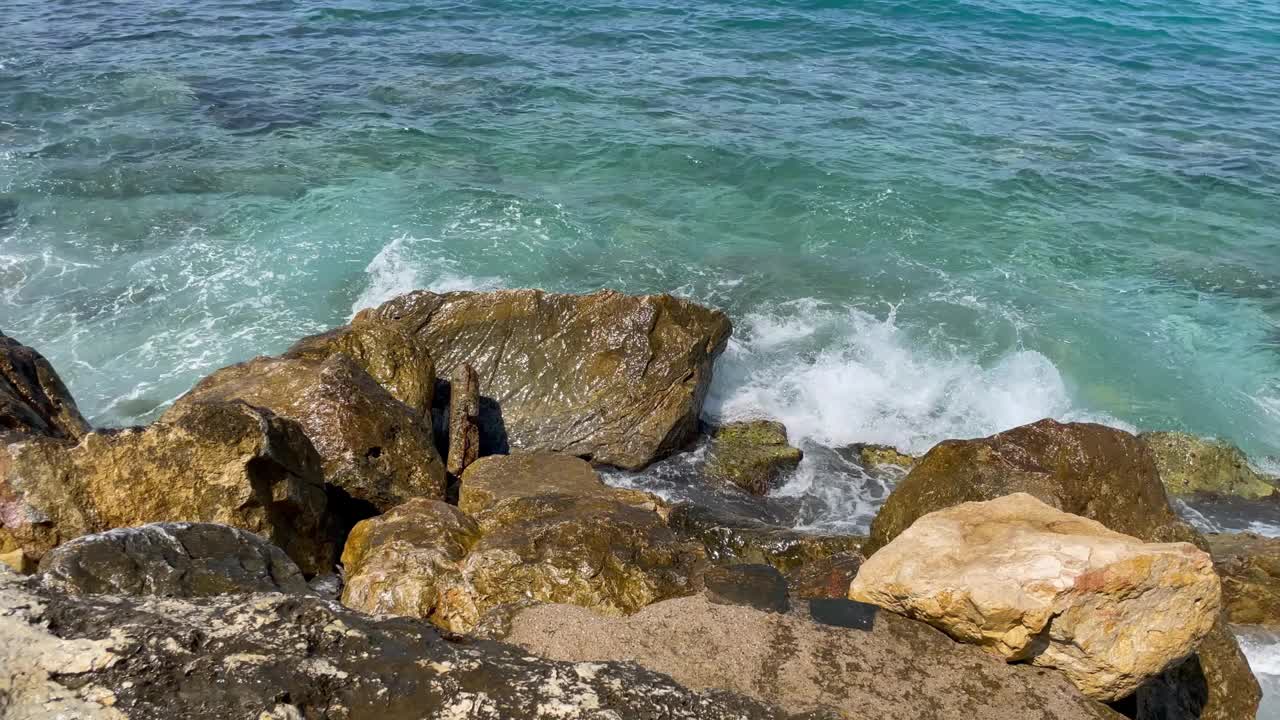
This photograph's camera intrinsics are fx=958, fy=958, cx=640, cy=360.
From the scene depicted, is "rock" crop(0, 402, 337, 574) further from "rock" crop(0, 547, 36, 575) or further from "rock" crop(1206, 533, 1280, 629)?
"rock" crop(1206, 533, 1280, 629)

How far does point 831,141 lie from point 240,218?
495 inches

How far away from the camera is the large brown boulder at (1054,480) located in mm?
8133

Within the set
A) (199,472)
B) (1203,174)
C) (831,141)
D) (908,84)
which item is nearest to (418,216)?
(831,141)

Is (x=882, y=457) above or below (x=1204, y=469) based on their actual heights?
above

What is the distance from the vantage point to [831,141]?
70.9ft

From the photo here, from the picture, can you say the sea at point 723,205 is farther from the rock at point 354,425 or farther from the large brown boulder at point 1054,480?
the rock at point 354,425

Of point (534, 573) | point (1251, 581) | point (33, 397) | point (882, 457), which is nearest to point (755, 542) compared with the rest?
point (534, 573)

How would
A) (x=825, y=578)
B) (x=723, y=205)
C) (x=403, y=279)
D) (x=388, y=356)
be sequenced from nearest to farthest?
1. (x=825, y=578)
2. (x=388, y=356)
3. (x=403, y=279)
4. (x=723, y=205)

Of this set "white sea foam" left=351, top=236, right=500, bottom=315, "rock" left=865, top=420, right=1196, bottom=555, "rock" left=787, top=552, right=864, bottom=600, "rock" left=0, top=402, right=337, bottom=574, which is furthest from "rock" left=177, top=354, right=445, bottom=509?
"white sea foam" left=351, top=236, right=500, bottom=315

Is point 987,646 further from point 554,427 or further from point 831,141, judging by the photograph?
point 831,141

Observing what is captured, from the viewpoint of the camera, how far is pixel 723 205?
753 inches

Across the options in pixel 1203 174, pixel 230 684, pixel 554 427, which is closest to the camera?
pixel 230 684

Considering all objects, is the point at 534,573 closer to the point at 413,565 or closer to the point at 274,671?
the point at 413,565

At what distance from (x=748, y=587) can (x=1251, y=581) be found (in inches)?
216
